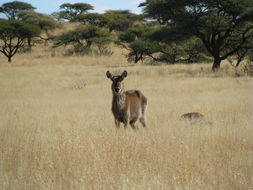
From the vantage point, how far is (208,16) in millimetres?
22625

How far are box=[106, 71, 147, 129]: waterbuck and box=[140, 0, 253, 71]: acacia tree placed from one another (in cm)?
1602

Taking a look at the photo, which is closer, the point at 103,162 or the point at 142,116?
the point at 103,162

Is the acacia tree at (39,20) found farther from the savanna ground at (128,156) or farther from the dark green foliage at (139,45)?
the savanna ground at (128,156)

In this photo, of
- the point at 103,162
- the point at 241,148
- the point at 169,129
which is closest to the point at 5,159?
the point at 103,162

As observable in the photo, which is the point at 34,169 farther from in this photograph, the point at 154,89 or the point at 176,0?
the point at 176,0

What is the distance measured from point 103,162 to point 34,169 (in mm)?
892

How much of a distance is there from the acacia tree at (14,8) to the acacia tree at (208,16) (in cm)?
3657

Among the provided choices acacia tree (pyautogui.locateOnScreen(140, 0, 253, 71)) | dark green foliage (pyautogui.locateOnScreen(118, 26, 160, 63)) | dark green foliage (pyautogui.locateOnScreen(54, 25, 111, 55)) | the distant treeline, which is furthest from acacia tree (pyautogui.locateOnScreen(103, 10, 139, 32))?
acacia tree (pyautogui.locateOnScreen(140, 0, 253, 71))

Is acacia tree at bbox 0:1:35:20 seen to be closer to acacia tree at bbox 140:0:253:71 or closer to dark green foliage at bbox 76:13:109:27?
dark green foliage at bbox 76:13:109:27

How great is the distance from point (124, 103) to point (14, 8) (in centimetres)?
5543

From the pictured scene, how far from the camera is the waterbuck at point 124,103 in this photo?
22.4 feet

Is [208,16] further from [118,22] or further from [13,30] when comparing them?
[118,22]

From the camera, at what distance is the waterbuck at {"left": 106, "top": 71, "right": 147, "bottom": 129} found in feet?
22.4

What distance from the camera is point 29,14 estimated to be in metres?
54.2
